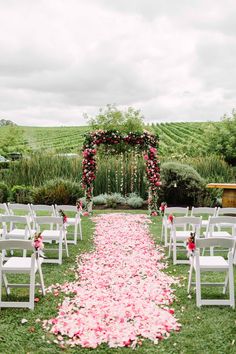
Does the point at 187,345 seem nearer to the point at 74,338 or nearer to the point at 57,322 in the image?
the point at 74,338

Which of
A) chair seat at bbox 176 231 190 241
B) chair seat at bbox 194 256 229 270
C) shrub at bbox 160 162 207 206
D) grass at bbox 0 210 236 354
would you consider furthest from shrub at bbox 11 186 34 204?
chair seat at bbox 194 256 229 270

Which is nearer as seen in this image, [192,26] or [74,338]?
[74,338]

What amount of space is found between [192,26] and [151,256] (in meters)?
8.83

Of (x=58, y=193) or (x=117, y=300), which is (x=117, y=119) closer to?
(x=58, y=193)

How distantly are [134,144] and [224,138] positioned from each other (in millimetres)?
22548

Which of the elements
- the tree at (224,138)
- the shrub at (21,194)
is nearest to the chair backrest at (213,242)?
the shrub at (21,194)

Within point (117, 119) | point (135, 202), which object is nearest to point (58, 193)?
point (135, 202)

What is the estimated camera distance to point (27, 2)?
1138 centimetres

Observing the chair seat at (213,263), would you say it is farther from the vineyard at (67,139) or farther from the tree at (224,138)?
the vineyard at (67,139)

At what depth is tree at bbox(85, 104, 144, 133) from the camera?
4303 cm

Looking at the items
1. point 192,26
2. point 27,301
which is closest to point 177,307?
point 27,301

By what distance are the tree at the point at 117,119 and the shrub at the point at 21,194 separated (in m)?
26.2

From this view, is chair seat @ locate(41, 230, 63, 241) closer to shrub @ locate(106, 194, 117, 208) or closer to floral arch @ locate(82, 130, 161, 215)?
floral arch @ locate(82, 130, 161, 215)

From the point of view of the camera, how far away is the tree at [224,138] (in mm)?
35050
